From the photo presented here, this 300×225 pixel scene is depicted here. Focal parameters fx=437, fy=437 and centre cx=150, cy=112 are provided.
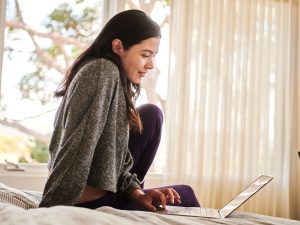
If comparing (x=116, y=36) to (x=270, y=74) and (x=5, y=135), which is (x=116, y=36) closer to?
(x=5, y=135)

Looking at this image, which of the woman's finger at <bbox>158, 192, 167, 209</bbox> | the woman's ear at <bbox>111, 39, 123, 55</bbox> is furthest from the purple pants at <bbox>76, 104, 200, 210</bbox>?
the woman's finger at <bbox>158, 192, 167, 209</bbox>

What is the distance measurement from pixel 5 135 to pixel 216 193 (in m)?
1.29

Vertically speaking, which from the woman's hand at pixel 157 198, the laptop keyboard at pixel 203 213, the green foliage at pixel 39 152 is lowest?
the green foliage at pixel 39 152

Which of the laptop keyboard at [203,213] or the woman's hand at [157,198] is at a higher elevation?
the laptop keyboard at [203,213]

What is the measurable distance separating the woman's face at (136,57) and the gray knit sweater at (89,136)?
0.18m

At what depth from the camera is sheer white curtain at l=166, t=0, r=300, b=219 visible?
2.61 meters

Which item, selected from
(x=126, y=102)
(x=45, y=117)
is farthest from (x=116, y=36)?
(x=45, y=117)

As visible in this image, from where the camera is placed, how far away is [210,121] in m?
2.65

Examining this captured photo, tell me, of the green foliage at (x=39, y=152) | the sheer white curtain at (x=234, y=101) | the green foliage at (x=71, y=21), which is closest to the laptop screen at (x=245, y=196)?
the sheer white curtain at (x=234, y=101)

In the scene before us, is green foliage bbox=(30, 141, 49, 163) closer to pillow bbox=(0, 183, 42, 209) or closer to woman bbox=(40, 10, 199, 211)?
woman bbox=(40, 10, 199, 211)

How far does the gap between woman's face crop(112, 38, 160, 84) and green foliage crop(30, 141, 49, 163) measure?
Answer: 120 centimetres

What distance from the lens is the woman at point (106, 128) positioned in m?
1.12

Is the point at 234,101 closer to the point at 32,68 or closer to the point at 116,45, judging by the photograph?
the point at 32,68

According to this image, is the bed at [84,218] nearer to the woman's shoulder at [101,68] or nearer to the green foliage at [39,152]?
the woman's shoulder at [101,68]
